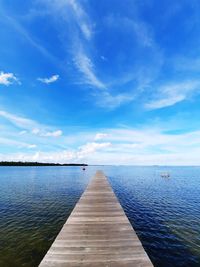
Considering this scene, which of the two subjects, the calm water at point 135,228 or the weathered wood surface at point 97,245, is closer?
the weathered wood surface at point 97,245

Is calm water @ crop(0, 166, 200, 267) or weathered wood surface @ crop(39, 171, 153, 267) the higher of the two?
weathered wood surface @ crop(39, 171, 153, 267)

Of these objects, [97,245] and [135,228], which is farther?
[135,228]

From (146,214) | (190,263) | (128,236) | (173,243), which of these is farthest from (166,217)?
(128,236)

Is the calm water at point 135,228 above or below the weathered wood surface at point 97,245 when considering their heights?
below

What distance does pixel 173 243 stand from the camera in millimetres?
12336

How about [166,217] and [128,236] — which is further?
[166,217]

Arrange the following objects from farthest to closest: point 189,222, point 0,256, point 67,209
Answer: point 67,209
point 189,222
point 0,256

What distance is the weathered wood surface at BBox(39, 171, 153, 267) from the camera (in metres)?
5.96

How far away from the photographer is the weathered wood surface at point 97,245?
596 cm

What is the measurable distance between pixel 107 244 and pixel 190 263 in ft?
20.1

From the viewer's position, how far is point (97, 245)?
7180 millimetres

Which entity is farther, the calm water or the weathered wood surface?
the calm water

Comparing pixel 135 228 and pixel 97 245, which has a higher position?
pixel 97 245

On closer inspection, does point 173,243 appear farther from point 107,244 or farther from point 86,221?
point 107,244
